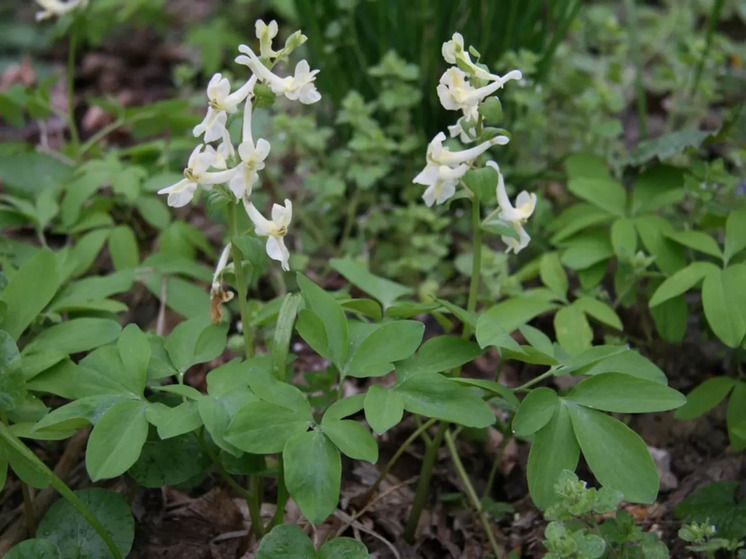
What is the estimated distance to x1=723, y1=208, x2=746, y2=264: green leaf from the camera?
1.81m

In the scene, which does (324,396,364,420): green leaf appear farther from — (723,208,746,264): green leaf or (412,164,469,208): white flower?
(723,208,746,264): green leaf

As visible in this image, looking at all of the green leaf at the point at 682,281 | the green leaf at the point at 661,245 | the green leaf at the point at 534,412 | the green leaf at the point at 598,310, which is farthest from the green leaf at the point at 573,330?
the green leaf at the point at 534,412

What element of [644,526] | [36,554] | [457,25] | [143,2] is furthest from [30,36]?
[644,526]

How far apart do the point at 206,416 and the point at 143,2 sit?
2365mm

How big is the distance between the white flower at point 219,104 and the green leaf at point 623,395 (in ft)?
2.69

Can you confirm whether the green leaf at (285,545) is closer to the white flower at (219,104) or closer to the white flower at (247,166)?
the white flower at (247,166)

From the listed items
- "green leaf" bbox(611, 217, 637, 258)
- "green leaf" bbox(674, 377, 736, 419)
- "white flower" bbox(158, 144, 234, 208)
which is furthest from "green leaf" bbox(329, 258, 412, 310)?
"green leaf" bbox(674, 377, 736, 419)

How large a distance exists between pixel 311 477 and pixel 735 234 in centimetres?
119

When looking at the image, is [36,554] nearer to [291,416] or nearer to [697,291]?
[291,416]

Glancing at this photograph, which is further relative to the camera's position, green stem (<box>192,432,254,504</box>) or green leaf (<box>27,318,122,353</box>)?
green leaf (<box>27,318,122,353</box>)

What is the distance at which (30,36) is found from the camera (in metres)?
3.75

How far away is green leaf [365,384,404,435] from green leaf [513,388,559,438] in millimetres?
222

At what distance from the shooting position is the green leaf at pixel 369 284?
1709 mm

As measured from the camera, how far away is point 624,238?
6.44 ft
